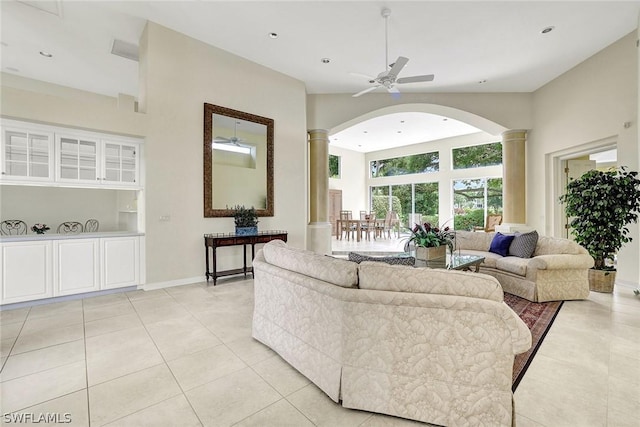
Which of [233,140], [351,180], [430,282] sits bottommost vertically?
[430,282]

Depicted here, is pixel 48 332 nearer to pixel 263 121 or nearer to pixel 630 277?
pixel 263 121

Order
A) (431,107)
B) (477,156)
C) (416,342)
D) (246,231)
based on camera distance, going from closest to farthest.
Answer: (416,342) → (246,231) → (431,107) → (477,156)

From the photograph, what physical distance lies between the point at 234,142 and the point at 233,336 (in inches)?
136

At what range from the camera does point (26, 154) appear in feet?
11.2

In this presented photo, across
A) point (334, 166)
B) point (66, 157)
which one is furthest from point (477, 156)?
point (66, 157)

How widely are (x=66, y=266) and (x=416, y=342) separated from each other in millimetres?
4296

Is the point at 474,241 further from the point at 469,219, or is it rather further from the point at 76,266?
the point at 76,266

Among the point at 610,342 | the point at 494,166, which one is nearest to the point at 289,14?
the point at 610,342

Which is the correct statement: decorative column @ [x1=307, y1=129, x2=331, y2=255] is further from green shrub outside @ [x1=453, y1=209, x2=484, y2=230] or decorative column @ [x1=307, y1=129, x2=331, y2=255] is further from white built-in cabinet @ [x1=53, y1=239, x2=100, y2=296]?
green shrub outside @ [x1=453, y1=209, x2=484, y2=230]

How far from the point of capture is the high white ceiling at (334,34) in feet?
12.1


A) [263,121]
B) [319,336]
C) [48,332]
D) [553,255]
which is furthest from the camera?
[263,121]

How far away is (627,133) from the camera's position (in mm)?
4242

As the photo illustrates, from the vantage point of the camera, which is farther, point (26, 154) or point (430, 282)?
point (26, 154)

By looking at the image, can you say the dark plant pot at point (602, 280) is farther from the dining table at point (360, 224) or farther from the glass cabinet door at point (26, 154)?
the glass cabinet door at point (26, 154)
